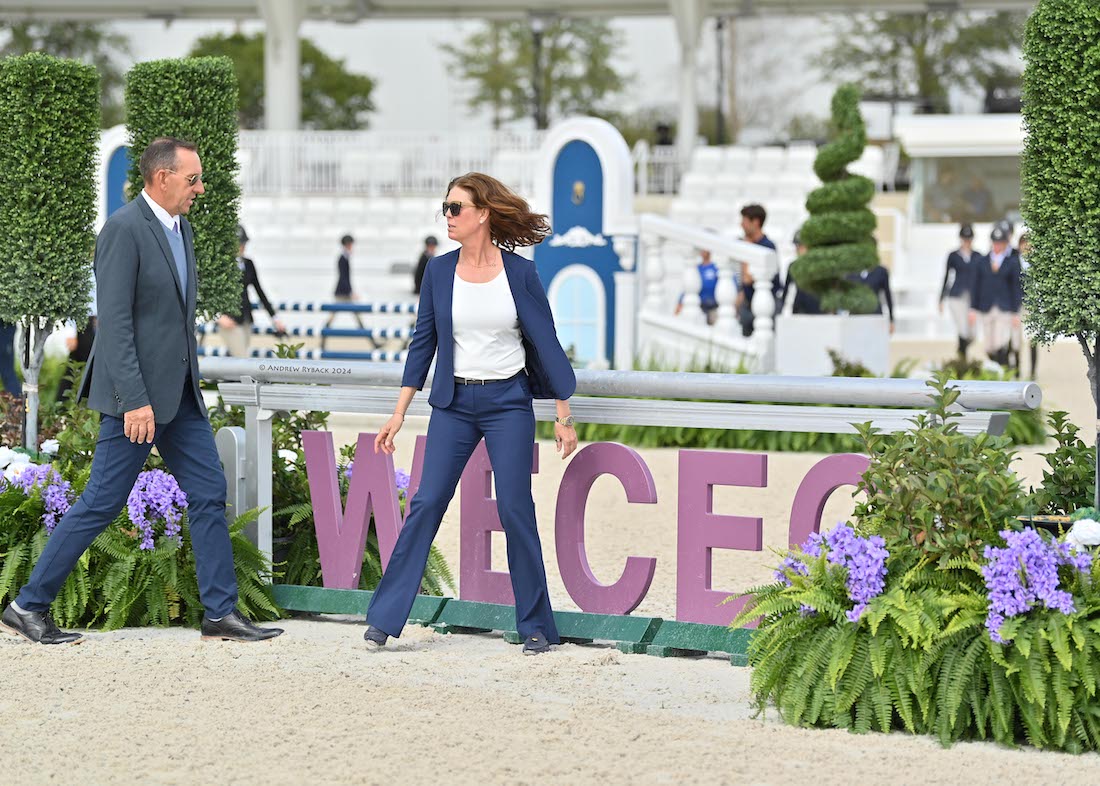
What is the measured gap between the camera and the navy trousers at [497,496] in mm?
5492

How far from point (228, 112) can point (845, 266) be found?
7911mm

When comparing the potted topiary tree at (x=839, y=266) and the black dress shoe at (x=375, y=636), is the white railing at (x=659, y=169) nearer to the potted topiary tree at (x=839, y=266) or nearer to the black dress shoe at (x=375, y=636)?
the potted topiary tree at (x=839, y=266)

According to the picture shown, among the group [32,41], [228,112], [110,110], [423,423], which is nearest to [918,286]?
[423,423]

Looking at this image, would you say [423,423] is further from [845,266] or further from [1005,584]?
[1005,584]

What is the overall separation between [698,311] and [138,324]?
30.9 feet

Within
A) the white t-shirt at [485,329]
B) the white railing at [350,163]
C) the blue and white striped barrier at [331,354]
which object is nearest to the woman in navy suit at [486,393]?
the white t-shirt at [485,329]

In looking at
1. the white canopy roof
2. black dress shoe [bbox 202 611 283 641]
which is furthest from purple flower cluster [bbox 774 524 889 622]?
the white canopy roof

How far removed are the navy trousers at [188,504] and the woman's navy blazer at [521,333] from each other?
747 millimetres

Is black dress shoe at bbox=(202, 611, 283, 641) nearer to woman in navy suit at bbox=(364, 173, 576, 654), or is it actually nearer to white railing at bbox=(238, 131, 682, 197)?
woman in navy suit at bbox=(364, 173, 576, 654)

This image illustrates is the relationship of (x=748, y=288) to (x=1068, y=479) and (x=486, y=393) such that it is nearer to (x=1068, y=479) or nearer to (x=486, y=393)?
(x=486, y=393)

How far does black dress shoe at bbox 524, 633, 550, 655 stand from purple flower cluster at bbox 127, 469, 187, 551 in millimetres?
1356

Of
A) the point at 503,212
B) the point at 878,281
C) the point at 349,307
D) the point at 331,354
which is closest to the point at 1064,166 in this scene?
the point at 503,212

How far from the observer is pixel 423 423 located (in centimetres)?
1343

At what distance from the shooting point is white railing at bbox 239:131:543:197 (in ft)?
91.4
